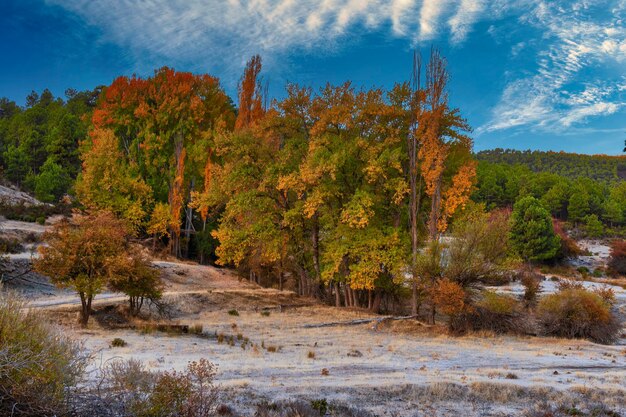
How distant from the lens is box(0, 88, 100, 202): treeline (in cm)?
5321

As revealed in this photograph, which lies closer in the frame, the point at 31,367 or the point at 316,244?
the point at 31,367

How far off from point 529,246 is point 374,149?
31246 millimetres

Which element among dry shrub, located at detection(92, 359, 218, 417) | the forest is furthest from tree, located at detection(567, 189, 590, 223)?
dry shrub, located at detection(92, 359, 218, 417)

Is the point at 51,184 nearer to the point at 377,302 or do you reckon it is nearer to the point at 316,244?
the point at 316,244

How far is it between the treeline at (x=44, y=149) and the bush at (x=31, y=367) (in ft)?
160

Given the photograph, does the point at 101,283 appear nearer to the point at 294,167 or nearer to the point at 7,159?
the point at 294,167

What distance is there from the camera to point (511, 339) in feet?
59.0

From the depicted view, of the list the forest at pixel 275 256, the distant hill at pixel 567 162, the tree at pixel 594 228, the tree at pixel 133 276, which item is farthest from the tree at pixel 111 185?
the distant hill at pixel 567 162

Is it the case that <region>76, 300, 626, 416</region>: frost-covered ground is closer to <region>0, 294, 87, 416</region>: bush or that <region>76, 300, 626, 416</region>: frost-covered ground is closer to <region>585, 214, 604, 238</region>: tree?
<region>0, 294, 87, 416</region>: bush

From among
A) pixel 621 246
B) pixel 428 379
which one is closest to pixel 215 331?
pixel 428 379

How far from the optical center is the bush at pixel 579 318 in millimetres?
18656

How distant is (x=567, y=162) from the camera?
441ft

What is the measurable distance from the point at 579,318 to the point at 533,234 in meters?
29.5

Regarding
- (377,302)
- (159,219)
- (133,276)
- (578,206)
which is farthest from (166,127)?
(578,206)
